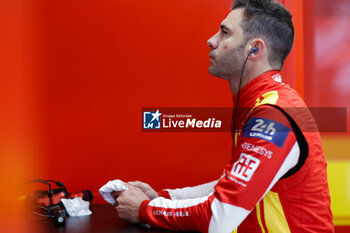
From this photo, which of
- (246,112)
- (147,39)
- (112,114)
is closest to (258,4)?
(246,112)

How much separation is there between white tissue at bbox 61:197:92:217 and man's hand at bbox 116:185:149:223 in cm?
24

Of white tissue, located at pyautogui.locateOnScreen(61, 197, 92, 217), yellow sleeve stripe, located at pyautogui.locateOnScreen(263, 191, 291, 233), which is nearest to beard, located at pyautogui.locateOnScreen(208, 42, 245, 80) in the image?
yellow sleeve stripe, located at pyautogui.locateOnScreen(263, 191, 291, 233)

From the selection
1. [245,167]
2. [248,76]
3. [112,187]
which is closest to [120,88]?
[112,187]

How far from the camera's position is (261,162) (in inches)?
30.8

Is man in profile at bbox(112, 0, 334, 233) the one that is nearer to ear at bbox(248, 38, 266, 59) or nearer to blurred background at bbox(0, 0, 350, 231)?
ear at bbox(248, 38, 266, 59)

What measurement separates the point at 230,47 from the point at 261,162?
15.4 inches

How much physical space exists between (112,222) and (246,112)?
53 cm

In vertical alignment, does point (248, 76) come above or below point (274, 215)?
above

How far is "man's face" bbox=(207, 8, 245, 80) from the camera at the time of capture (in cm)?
103

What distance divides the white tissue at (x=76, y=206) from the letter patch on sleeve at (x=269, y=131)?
68 cm

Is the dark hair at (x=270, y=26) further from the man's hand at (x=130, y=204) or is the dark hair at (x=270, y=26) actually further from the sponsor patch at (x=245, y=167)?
the man's hand at (x=130, y=204)

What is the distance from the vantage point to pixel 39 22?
1.42 metres

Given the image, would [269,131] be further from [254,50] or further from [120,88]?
[120,88]

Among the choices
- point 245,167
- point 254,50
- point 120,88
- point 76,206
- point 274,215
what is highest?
point 254,50
